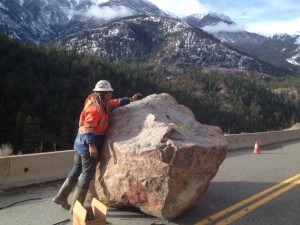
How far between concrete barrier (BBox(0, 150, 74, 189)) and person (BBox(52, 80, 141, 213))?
5.40ft

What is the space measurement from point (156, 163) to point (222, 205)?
1.66m

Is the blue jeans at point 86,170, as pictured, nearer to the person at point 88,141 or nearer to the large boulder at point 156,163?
the person at point 88,141

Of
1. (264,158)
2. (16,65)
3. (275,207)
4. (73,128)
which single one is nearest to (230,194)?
(275,207)

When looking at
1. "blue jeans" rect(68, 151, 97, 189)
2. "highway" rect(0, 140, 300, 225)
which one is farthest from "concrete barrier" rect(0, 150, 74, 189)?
"blue jeans" rect(68, 151, 97, 189)

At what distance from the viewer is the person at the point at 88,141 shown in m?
5.26

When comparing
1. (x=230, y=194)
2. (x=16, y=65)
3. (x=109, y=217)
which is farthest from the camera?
(x=16, y=65)

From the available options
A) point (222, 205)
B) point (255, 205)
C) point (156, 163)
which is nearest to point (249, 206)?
point (255, 205)

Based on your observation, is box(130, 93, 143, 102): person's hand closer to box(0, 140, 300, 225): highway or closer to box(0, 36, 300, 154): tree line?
box(0, 140, 300, 225): highway

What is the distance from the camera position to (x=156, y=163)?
5047 millimetres

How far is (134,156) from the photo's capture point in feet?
17.1

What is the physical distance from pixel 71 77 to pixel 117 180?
103 metres

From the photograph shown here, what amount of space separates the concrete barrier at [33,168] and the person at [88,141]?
1646 millimetres

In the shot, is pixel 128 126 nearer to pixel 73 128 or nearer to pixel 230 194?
pixel 230 194

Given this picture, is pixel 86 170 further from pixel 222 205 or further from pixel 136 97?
pixel 222 205
